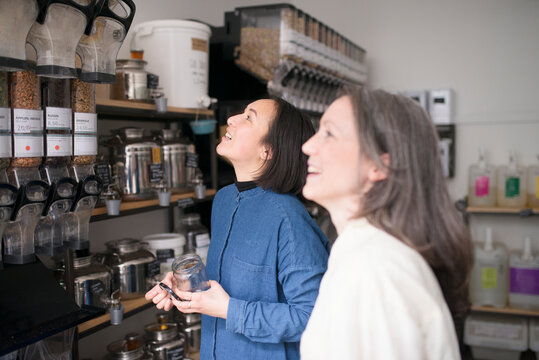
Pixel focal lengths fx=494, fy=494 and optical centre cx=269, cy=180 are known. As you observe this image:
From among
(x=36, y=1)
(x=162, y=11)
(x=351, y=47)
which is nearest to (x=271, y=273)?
(x=36, y=1)

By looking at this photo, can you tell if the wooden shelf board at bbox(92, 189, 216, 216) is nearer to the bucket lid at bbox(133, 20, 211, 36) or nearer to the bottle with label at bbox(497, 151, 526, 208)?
the bucket lid at bbox(133, 20, 211, 36)

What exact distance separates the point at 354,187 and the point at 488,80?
3300 mm

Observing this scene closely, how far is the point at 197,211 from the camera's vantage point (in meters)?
2.77

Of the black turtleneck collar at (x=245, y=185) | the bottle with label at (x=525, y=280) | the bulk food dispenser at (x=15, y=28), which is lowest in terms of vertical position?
the bottle with label at (x=525, y=280)

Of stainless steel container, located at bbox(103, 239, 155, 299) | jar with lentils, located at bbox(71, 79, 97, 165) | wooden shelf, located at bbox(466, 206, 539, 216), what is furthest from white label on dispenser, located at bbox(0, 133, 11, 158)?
wooden shelf, located at bbox(466, 206, 539, 216)

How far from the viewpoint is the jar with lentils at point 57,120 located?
55.4 inches

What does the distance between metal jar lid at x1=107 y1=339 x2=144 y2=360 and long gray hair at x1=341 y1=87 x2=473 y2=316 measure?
1.50 metres

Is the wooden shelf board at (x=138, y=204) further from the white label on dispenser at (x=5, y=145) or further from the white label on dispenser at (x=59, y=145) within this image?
the white label on dispenser at (x=5, y=145)

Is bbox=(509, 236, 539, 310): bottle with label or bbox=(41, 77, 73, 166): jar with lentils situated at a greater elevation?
bbox=(41, 77, 73, 166): jar with lentils

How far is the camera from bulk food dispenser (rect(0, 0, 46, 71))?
118 cm

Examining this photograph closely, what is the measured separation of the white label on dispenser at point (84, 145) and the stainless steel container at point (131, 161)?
385 mm

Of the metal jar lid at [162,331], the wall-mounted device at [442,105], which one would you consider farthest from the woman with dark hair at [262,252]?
the wall-mounted device at [442,105]

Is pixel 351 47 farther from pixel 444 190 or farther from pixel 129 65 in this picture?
pixel 444 190

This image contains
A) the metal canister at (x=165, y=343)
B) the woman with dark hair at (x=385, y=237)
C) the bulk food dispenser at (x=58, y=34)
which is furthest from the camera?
the metal canister at (x=165, y=343)
